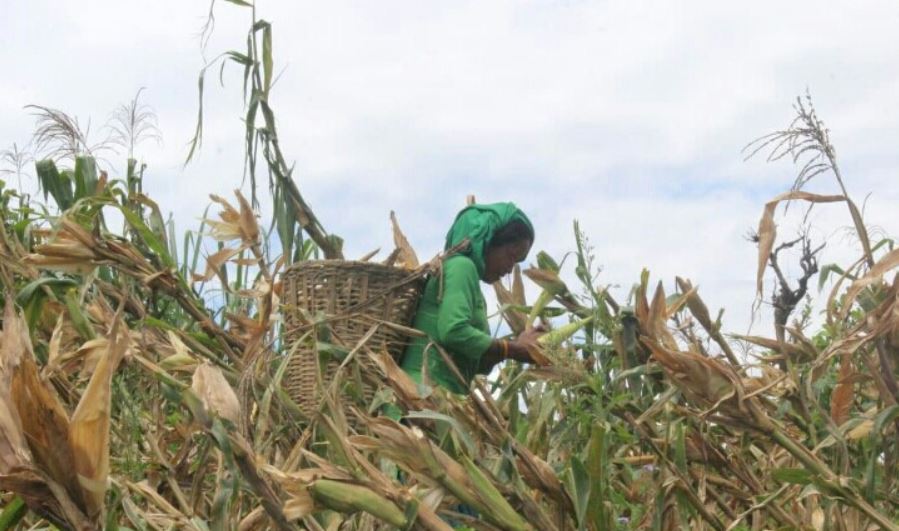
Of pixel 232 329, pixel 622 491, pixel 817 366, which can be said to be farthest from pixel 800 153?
pixel 232 329

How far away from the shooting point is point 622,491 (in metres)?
1.75

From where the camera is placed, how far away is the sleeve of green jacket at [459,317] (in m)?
2.42

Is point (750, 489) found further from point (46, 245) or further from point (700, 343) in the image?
point (46, 245)

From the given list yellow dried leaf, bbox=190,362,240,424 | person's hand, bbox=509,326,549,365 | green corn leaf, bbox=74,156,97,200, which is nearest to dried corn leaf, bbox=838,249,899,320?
person's hand, bbox=509,326,549,365

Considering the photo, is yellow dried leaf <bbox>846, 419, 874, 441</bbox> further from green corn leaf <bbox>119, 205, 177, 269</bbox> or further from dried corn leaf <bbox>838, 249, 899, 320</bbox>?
green corn leaf <bbox>119, 205, 177, 269</bbox>

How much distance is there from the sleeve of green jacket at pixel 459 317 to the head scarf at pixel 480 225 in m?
0.10

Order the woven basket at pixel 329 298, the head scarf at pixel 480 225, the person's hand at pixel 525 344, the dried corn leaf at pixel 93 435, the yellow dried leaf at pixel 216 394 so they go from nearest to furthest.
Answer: the dried corn leaf at pixel 93 435 → the yellow dried leaf at pixel 216 394 → the person's hand at pixel 525 344 → the woven basket at pixel 329 298 → the head scarf at pixel 480 225

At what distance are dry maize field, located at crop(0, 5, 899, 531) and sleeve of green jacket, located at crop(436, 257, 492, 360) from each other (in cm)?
23

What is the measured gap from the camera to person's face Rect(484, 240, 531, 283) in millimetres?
2656

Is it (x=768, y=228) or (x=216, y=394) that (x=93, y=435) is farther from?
(x=768, y=228)

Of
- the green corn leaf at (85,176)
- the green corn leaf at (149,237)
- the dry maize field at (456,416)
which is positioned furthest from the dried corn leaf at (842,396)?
the green corn leaf at (85,176)

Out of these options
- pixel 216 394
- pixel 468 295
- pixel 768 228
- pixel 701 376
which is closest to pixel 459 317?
pixel 468 295

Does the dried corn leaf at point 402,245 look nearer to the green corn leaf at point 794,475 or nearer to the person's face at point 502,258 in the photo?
the person's face at point 502,258

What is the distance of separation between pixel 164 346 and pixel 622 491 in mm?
715
